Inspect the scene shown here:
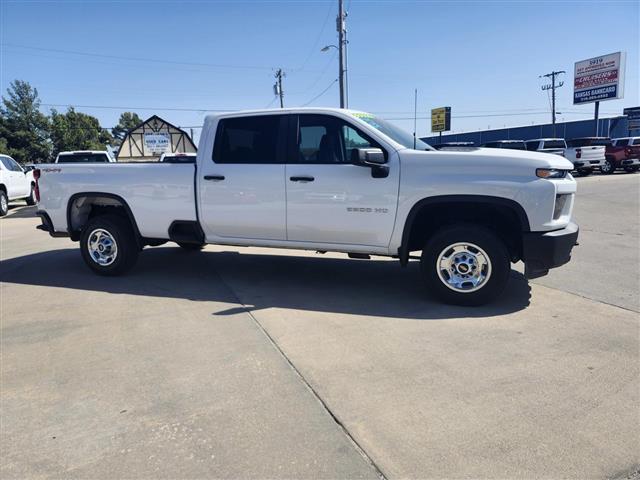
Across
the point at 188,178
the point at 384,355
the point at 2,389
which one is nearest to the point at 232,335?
the point at 384,355

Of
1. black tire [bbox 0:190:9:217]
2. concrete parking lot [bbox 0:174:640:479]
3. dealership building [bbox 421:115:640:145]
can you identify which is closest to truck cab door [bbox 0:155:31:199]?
black tire [bbox 0:190:9:217]

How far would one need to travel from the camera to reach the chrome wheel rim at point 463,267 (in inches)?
187

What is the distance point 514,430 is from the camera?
273cm

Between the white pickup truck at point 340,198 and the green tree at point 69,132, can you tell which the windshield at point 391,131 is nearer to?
the white pickup truck at point 340,198

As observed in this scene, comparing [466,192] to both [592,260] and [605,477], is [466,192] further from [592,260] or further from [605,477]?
[592,260]

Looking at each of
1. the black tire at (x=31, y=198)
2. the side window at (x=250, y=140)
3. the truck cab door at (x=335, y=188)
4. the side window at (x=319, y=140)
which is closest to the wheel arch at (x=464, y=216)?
the truck cab door at (x=335, y=188)

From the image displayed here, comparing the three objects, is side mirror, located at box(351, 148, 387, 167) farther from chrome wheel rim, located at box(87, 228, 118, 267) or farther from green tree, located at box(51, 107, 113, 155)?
green tree, located at box(51, 107, 113, 155)

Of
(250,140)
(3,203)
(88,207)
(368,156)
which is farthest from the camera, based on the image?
(3,203)

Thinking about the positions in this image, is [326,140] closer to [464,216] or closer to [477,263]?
[464,216]

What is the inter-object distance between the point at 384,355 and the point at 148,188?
3785 millimetres

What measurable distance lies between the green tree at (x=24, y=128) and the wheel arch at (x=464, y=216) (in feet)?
161

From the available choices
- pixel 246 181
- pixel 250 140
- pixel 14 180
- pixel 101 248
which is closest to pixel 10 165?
pixel 14 180

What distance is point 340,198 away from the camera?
5.09 meters

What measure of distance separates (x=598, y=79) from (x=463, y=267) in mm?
50437
